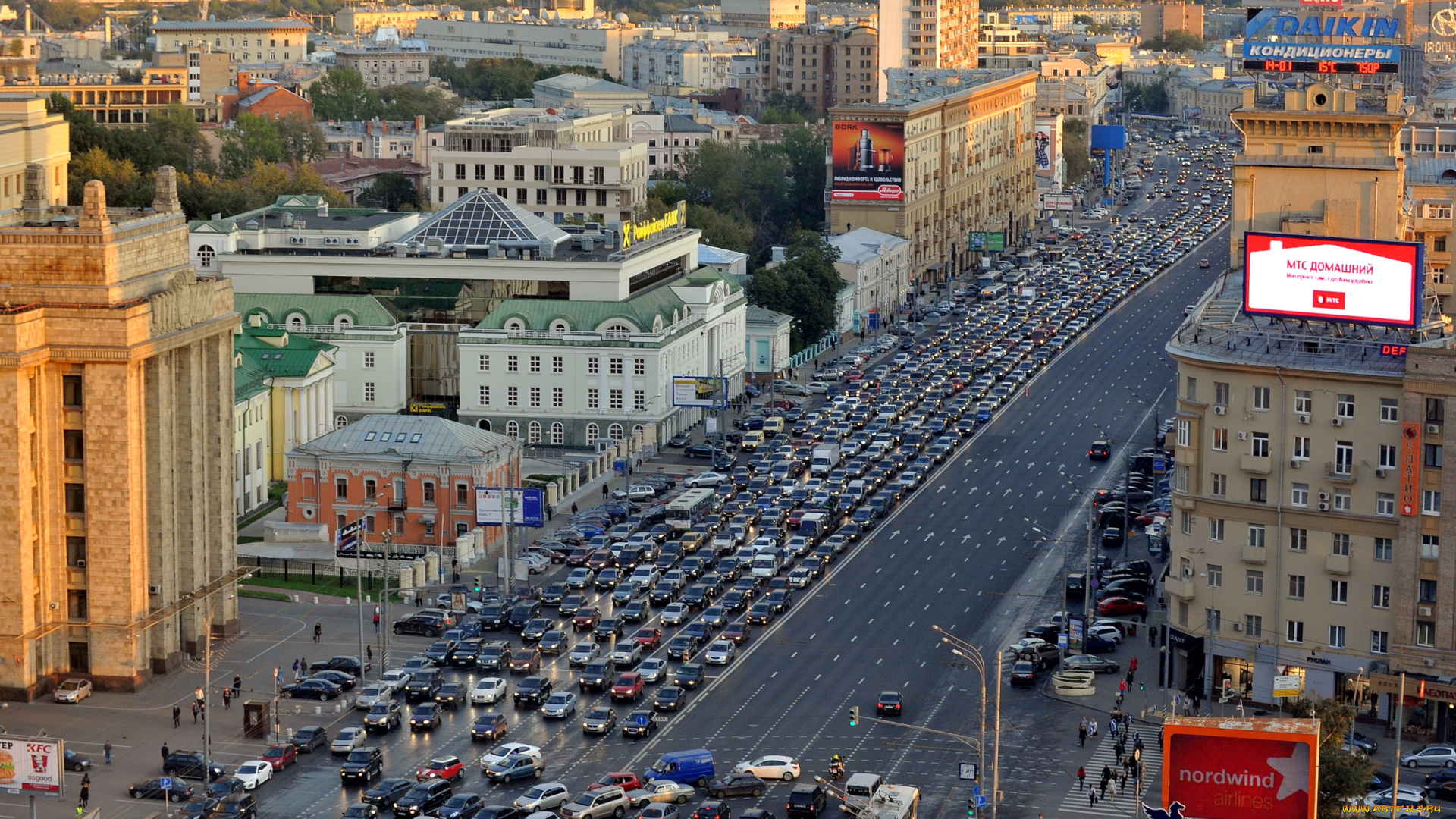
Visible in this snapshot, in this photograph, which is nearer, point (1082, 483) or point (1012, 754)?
point (1012, 754)

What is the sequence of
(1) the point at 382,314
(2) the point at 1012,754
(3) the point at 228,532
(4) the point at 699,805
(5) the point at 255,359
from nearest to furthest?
(4) the point at 699,805
(2) the point at 1012,754
(3) the point at 228,532
(5) the point at 255,359
(1) the point at 382,314

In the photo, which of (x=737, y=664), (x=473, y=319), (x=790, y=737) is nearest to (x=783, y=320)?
(x=473, y=319)

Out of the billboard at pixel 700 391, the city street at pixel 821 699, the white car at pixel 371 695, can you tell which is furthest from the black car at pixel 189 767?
the billboard at pixel 700 391

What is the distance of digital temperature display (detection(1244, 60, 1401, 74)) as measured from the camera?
138250 millimetres

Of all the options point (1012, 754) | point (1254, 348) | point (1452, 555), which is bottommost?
point (1012, 754)

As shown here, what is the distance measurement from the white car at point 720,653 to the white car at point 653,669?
9.28ft

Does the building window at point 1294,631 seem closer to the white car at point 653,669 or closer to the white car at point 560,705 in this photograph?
the white car at point 653,669

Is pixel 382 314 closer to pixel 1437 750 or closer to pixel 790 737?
pixel 790 737

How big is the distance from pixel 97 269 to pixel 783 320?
91.0 m

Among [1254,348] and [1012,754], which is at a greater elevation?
[1254,348]

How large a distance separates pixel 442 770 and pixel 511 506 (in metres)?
32.7

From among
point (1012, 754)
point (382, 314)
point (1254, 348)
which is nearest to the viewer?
point (1012, 754)

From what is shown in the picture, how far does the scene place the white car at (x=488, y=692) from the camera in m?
107

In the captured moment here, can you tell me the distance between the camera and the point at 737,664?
114m
